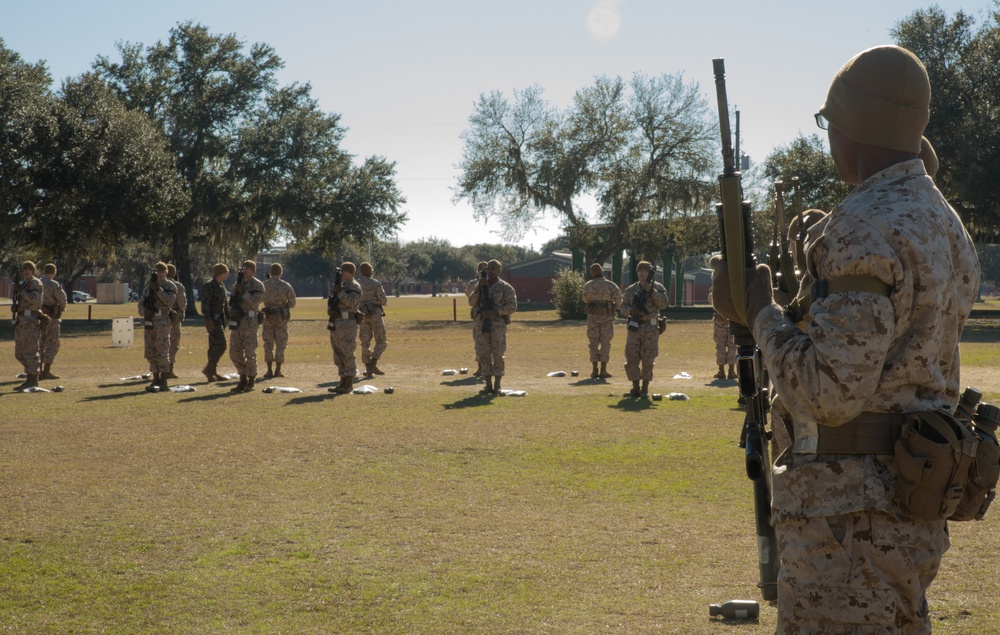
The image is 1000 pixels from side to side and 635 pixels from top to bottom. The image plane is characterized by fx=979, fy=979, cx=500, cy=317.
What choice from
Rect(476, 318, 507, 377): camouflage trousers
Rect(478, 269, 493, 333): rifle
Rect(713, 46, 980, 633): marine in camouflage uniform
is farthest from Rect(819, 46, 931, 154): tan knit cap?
Rect(478, 269, 493, 333): rifle

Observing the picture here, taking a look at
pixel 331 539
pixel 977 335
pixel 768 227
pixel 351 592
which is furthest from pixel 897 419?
pixel 768 227

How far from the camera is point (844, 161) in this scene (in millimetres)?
3094

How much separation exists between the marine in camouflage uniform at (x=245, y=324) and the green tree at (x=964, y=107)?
30.3 meters

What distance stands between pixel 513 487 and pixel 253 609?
3.89m

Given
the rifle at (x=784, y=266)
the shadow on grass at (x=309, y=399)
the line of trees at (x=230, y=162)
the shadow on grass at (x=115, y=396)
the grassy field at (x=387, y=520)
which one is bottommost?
the grassy field at (x=387, y=520)

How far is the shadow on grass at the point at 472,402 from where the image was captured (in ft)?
51.7

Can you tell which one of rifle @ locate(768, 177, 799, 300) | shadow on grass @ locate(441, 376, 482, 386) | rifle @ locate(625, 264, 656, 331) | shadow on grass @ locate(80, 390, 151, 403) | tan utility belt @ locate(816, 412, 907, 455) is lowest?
shadow on grass @ locate(441, 376, 482, 386)

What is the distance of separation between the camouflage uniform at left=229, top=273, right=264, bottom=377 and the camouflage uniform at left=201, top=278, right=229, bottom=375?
1375 millimetres

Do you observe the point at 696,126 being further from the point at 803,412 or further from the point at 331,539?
the point at 803,412

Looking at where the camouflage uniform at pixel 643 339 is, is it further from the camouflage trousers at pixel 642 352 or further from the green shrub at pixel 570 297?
the green shrub at pixel 570 297

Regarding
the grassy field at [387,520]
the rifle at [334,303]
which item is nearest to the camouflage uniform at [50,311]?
the grassy field at [387,520]

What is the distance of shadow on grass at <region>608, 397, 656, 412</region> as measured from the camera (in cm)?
1541

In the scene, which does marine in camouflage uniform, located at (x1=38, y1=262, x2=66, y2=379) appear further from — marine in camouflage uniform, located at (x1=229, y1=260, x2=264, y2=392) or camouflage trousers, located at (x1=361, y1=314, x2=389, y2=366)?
camouflage trousers, located at (x1=361, y1=314, x2=389, y2=366)

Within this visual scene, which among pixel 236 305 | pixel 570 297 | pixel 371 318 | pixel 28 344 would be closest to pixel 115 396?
pixel 28 344
